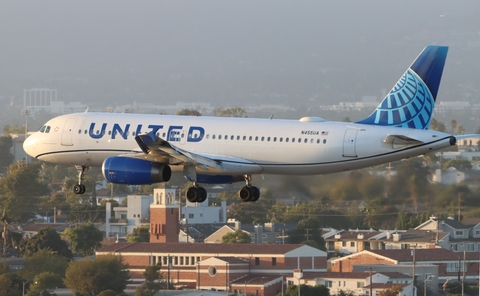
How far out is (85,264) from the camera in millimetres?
117438

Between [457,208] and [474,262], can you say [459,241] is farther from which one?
[457,208]

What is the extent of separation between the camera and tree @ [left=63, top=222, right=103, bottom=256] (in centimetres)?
15162

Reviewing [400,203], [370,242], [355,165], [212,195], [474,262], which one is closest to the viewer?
[355,165]

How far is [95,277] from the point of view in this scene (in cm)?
11631

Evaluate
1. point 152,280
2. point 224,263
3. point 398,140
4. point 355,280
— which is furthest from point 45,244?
point 398,140

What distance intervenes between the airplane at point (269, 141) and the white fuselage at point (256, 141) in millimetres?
47

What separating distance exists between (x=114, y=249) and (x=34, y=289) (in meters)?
20.9

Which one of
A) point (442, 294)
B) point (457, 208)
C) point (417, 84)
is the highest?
point (417, 84)

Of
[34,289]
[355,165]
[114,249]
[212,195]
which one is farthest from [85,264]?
[212,195]

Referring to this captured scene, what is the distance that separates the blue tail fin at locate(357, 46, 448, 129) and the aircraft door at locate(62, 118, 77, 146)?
15238 mm

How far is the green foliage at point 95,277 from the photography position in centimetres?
11538

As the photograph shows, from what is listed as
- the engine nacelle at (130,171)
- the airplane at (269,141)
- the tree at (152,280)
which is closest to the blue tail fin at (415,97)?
the airplane at (269,141)

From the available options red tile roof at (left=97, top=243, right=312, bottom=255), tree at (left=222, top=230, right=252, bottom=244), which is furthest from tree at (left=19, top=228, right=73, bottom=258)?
tree at (left=222, top=230, right=252, bottom=244)

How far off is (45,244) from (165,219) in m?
13.7
